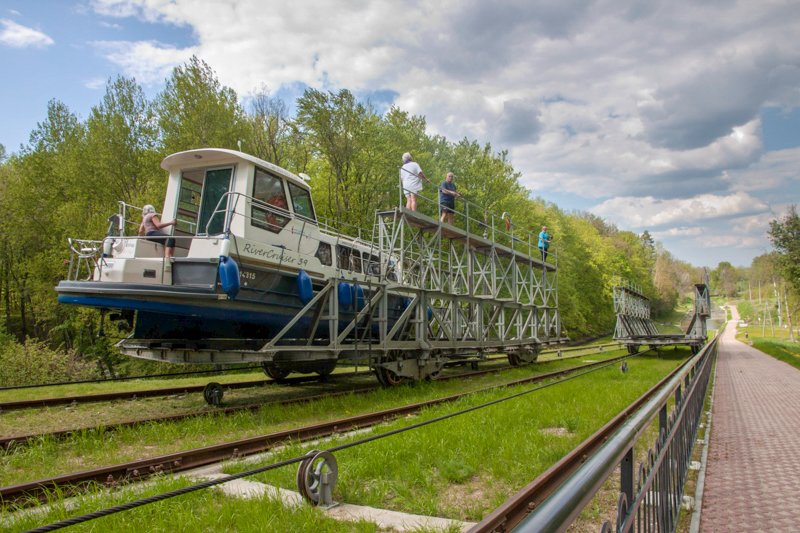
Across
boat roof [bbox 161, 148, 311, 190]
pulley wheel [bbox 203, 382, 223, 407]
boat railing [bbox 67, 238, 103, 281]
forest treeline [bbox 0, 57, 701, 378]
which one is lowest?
pulley wheel [bbox 203, 382, 223, 407]

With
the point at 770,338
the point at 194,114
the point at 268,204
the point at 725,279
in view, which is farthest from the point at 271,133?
the point at 725,279

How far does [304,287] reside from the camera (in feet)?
31.9

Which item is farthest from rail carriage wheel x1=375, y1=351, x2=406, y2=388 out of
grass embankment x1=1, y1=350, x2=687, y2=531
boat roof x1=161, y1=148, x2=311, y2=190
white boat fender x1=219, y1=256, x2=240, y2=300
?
white boat fender x1=219, y1=256, x2=240, y2=300

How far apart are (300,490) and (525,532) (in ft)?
11.4

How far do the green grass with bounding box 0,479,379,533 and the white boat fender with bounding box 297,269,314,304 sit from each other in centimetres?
557

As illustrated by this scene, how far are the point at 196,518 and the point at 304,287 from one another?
238 inches

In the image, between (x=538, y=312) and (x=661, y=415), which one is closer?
A: (x=661, y=415)

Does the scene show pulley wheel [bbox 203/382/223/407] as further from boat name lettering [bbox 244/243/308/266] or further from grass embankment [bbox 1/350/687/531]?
boat name lettering [bbox 244/243/308/266]

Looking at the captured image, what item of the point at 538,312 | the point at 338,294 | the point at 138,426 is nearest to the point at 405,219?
the point at 338,294

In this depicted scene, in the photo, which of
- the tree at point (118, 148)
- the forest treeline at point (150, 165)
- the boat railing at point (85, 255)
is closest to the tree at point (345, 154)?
the forest treeline at point (150, 165)

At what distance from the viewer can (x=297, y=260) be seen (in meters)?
9.87

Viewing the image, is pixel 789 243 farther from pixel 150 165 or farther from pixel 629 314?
pixel 150 165

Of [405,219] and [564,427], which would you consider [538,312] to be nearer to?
[405,219]

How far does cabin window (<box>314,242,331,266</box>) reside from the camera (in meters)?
11.1
